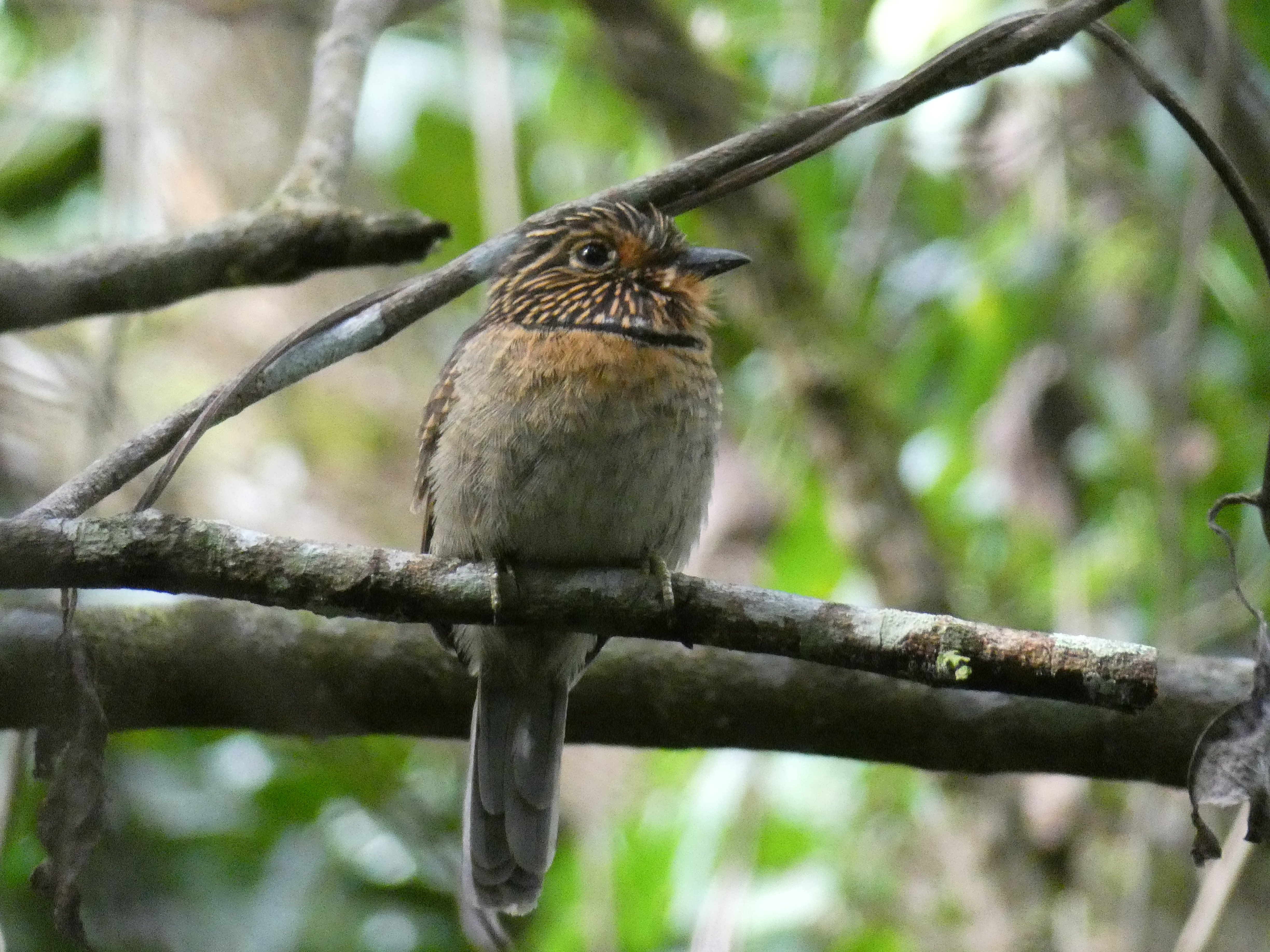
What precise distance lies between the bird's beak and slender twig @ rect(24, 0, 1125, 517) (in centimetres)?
61

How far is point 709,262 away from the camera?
9.68 feet

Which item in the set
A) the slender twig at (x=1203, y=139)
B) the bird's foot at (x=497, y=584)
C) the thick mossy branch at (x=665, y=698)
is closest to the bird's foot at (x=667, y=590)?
the bird's foot at (x=497, y=584)

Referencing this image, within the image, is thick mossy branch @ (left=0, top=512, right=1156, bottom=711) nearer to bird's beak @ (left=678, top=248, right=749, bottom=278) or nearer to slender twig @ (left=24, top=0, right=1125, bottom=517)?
slender twig @ (left=24, top=0, right=1125, bottom=517)

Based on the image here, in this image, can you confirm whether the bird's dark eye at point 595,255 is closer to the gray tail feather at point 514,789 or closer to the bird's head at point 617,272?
the bird's head at point 617,272

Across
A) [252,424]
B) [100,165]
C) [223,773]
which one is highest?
[100,165]

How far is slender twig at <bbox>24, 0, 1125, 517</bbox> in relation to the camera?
6.55 feet

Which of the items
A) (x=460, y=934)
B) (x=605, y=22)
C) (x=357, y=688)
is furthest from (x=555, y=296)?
(x=605, y=22)

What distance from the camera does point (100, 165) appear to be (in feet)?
18.1

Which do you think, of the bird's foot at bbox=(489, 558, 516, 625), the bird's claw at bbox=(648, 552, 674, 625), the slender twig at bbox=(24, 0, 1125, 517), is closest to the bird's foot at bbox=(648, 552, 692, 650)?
the bird's claw at bbox=(648, 552, 674, 625)

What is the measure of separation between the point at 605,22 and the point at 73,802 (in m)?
3.28

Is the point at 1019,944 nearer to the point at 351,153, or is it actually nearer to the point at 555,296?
the point at 555,296

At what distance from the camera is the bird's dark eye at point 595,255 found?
9.73ft

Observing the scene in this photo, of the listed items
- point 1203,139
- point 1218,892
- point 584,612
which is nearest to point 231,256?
point 584,612

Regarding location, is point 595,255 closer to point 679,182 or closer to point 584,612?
point 679,182
